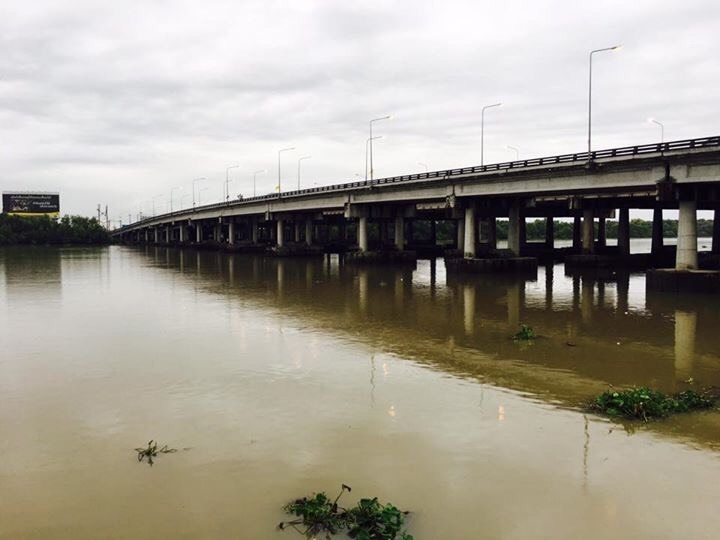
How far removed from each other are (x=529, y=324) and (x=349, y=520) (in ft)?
69.0

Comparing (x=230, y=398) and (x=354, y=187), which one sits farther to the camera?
(x=354, y=187)

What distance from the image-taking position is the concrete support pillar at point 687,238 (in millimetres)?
40969

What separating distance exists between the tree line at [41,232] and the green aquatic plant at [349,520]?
616 ft

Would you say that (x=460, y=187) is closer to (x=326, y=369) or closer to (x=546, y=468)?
(x=326, y=369)

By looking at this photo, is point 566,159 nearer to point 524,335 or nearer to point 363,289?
point 363,289

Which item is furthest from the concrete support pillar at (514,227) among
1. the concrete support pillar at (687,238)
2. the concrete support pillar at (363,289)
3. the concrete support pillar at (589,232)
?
the concrete support pillar at (687,238)

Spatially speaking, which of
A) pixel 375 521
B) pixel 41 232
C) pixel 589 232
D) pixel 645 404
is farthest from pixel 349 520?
pixel 41 232

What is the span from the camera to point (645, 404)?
1382cm

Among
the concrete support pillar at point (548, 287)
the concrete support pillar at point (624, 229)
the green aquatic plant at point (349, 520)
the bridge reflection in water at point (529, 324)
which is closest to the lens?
the green aquatic plant at point (349, 520)

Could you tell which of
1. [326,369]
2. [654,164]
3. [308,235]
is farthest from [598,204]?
[326,369]

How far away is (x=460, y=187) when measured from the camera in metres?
61.7

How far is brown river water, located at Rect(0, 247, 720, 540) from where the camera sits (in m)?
9.15

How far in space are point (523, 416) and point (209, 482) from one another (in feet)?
24.4

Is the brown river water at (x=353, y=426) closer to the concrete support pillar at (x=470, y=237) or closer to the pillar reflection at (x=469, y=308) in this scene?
the pillar reflection at (x=469, y=308)
